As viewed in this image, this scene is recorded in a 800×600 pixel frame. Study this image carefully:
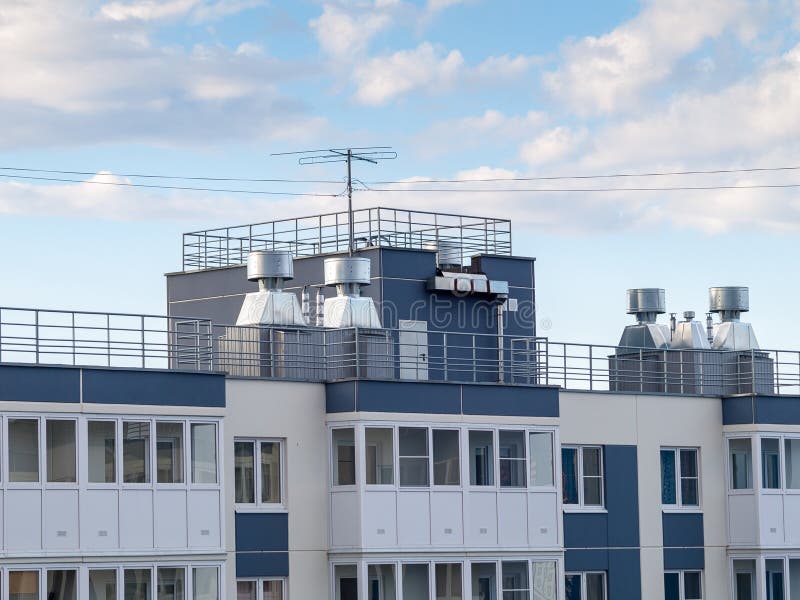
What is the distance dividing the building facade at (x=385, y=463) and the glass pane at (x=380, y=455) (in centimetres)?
5

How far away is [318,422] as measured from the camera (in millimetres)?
33656

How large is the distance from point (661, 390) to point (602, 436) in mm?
4836

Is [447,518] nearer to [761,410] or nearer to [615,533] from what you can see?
[615,533]

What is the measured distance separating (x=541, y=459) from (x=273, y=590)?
6.75 m

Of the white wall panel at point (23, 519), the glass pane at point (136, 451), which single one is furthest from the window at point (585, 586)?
the white wall panel at point (23, 519)

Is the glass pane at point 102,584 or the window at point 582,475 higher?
Result: the window at point 582,475

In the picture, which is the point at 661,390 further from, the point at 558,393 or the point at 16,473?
the point at 16,473

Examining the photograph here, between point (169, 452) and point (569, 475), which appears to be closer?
point (169, 452)

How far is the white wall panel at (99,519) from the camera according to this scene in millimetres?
29562

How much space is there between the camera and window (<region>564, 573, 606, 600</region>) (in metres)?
37.5

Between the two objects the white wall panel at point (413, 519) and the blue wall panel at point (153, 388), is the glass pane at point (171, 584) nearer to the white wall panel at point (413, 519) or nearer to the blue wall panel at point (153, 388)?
the blue wall panel at point (153, 388)

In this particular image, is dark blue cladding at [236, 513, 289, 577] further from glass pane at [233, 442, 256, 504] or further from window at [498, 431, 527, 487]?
window at [498, 431, 527, 487]

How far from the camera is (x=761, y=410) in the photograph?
1545 inches

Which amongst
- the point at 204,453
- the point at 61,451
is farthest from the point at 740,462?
the point at 61,451
